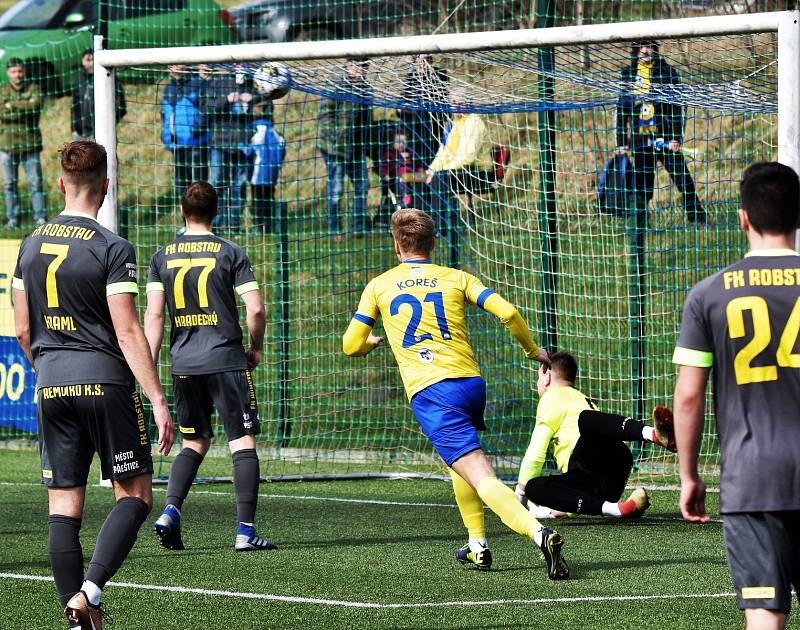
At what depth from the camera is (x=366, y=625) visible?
6.04 meters

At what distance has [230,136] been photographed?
13.7m

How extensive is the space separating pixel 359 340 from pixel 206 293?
1347 millimetres

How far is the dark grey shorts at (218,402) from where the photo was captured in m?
8.47

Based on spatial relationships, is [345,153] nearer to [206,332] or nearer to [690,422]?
[206,332]

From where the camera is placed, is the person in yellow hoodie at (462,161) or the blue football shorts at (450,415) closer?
the blue football shorts at (450,415)

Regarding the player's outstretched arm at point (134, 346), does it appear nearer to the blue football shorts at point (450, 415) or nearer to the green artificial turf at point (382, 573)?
the green artificial turf at point (382, 573)

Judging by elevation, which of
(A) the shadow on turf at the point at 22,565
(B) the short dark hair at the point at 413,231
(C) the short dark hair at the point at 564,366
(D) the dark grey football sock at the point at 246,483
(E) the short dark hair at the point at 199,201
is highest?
(E) the short dark hair at the point at 199,201

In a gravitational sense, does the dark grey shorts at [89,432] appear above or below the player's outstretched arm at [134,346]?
below

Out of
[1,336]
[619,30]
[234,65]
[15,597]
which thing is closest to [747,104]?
[619,30]

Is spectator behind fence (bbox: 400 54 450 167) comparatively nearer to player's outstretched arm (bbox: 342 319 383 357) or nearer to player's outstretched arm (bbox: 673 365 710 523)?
player's outstretched arm (bbox: 342 319 383 357)

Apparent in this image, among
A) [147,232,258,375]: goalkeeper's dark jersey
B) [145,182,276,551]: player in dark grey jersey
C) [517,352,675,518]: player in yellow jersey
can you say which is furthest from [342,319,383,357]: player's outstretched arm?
[517,352,675,518]: player in yellow jersey

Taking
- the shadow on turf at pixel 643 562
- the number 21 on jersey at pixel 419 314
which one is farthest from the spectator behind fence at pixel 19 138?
the shadow on turf at pixel 643 562

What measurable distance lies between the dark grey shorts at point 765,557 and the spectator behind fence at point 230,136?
9.40 metres

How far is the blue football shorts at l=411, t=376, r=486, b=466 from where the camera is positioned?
Answer: 7348mm
